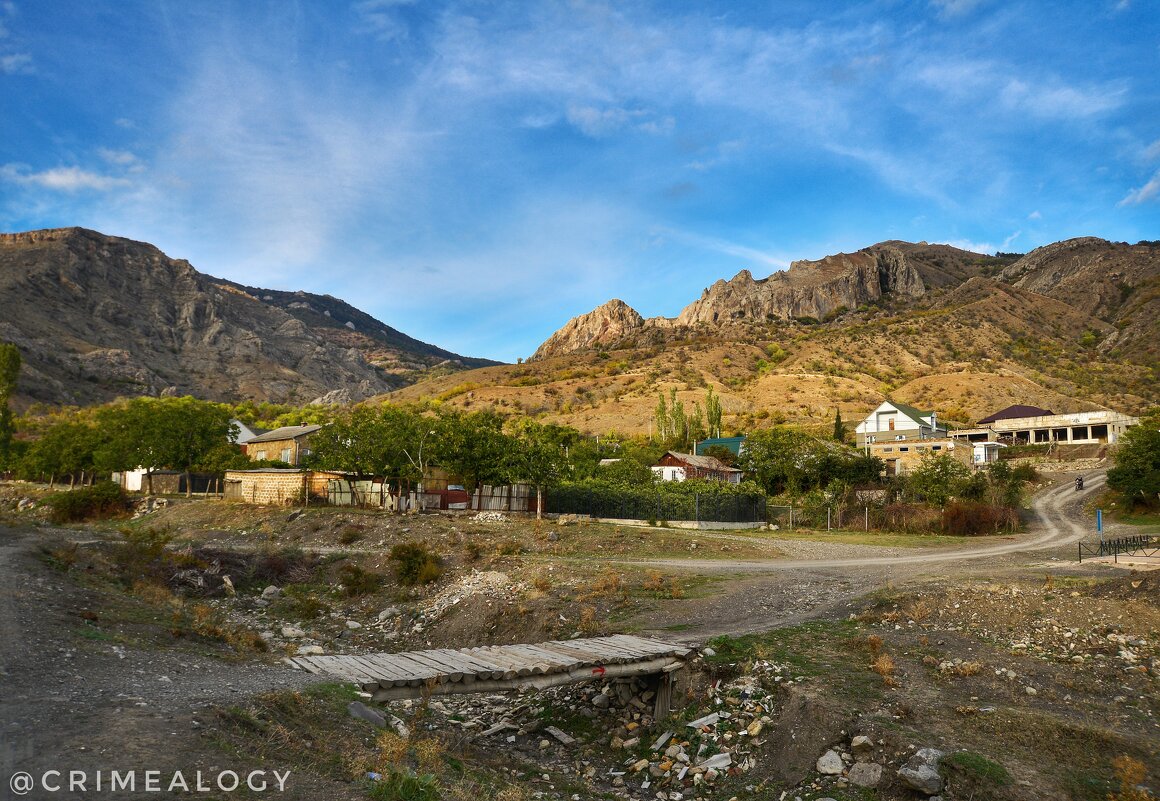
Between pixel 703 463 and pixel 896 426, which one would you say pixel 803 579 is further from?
pixel 896 426

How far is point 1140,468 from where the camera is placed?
4262cm

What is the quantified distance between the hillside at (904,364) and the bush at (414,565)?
7437 centimetres

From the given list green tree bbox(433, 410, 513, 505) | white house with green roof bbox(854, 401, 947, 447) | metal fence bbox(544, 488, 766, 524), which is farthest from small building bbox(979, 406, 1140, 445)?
green tree bbox(433, 410, 513, 505)

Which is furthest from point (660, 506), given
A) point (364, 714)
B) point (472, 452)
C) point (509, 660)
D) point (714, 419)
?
point (714, 419)

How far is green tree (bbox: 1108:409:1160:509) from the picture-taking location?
41906 millimetres

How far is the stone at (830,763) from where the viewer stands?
1005cm

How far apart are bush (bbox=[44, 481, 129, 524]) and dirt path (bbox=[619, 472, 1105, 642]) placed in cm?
4192

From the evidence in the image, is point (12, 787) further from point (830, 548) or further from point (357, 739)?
point (830, 548)

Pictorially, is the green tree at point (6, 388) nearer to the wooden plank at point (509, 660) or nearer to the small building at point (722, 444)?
the small building at point (722, 444)

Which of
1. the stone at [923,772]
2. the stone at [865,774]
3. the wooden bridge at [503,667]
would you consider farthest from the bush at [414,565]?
the stone at [923,772]

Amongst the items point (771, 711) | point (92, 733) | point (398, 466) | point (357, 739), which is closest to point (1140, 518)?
point (771, 711)

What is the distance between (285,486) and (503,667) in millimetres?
41319

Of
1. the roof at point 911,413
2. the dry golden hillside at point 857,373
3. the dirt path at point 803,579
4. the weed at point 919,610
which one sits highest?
the dry golden hillside at point 857,373

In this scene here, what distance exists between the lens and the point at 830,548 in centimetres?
3506
